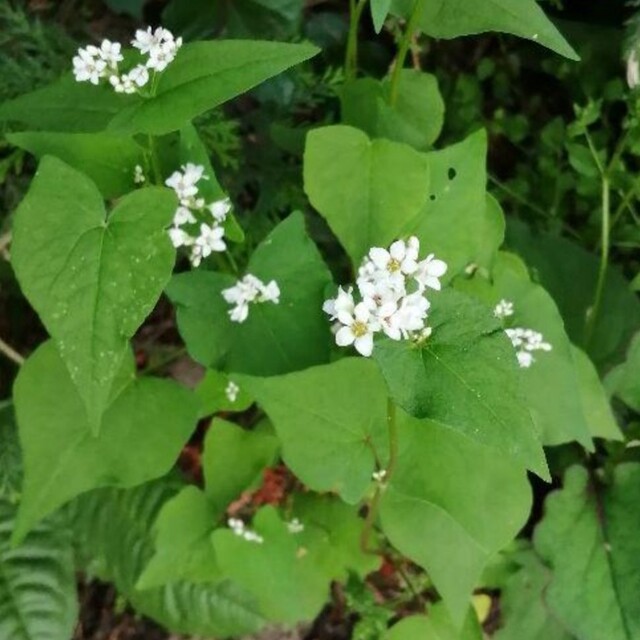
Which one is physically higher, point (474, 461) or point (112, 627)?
point (474, 461)

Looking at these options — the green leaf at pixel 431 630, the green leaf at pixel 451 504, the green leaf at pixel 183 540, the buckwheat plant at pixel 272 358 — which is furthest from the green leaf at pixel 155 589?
the green leaf at pixel 451 504

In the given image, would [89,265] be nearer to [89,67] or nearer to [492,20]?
[89,67]

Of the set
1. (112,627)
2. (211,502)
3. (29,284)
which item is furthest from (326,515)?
(29,284)

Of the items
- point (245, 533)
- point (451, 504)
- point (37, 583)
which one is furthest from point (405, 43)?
point (37, 583)

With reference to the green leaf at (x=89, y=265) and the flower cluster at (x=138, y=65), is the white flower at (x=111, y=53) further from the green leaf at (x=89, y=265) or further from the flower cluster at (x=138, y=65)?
the green leaf at (x=89, y=265)

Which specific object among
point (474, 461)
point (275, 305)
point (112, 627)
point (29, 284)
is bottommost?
point (112, 627)

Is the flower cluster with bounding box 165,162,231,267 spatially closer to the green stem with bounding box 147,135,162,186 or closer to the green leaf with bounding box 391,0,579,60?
the green stem with bounding box 147,135,162,186

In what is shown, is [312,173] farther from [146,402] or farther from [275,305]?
[146,402]
